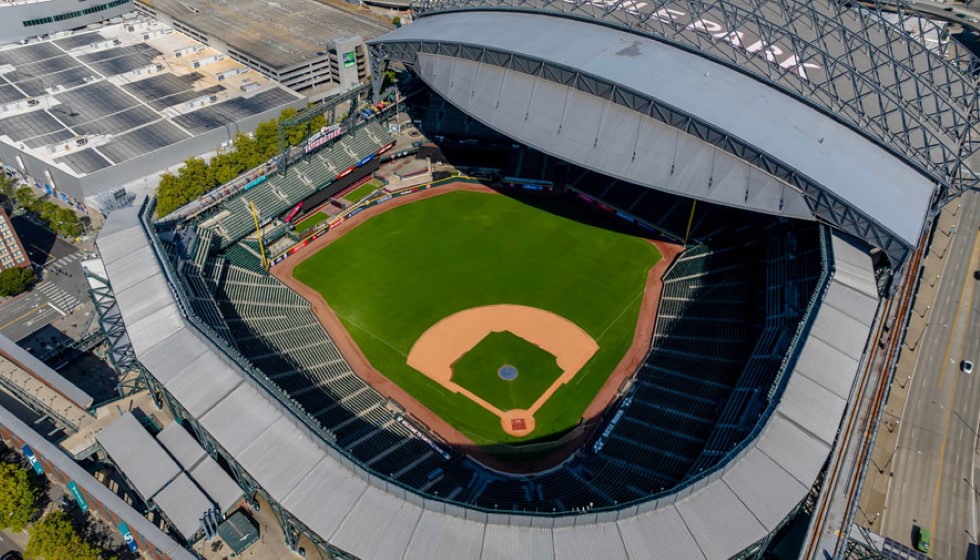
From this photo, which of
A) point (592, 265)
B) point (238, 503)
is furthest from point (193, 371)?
point (592, 265)

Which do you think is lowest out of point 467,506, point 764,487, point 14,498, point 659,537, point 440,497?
point 14,498

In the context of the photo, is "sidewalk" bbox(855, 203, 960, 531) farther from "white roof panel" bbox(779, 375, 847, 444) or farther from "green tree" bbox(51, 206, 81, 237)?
"green tree" bbox(51, 206, 81, 237)

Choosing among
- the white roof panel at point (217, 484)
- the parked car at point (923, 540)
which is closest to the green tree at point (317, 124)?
the white roof panel at point (217, 484)

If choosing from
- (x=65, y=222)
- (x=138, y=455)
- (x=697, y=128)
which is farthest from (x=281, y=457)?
(x=65, y=222)

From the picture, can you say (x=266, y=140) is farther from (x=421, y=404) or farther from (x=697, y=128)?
(x=697, y=128)

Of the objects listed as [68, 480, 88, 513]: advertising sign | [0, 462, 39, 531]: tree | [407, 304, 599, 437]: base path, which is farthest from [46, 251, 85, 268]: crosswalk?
→ [407, 304, 599, 437]: base path

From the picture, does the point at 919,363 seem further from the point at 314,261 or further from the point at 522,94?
the point at 314,261

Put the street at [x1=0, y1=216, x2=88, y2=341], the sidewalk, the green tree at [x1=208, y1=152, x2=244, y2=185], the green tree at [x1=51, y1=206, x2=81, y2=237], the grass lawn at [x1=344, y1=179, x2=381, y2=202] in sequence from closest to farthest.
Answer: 1. the sidewalk
2. the street at [x1=0, y1=216, x2=88, y2=341]
3. the green tree at [x1=51, y1=206, x2=81, y2=237]
4. the green tree at [x1=208, y1=152, x2=244, y2=185]
5. the grass lawn at [x1=344, y1=179, x2=381, y2=202]

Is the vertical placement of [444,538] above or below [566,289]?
above
